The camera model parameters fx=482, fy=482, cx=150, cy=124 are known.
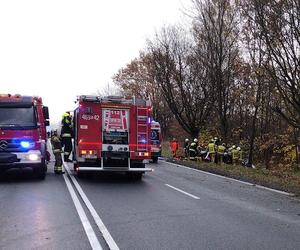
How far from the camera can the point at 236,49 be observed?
30359 millimetres

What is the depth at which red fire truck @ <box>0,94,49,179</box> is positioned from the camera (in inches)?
587

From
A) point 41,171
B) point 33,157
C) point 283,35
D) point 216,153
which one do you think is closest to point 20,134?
point 33,157

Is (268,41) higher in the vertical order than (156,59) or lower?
lower

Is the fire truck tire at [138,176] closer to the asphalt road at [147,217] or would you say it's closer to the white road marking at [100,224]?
the asphalt road at [147,217]

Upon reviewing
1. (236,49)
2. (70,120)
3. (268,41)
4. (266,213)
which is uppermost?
(236,49)

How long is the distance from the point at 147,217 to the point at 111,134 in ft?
23.2

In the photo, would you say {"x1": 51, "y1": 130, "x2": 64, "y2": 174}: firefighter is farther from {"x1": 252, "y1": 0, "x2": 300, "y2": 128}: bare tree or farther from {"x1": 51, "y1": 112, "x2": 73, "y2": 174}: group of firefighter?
{"x1": 252, "y1": 0, "x2": 300, "y2": 128}: bare tree

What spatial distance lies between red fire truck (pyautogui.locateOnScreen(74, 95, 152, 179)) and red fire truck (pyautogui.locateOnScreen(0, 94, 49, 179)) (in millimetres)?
1360

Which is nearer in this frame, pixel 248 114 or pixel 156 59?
pixel 156 59

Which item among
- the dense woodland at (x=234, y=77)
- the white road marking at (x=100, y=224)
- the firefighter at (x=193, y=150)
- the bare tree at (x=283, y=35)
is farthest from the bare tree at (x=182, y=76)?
→ the white road marking at (x=100, y=224)

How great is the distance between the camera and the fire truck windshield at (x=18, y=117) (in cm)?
1516

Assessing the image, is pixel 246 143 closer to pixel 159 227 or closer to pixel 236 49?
pixel 236 49

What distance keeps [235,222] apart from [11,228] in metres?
3.98

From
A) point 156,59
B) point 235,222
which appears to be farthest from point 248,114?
point 235,222
